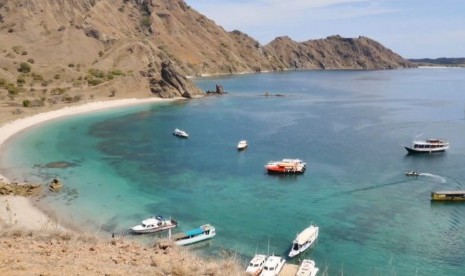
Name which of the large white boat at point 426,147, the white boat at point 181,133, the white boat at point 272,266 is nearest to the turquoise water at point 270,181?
the white boat at point 181,133

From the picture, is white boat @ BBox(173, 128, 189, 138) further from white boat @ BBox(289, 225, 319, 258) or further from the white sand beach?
white boat @ BBox(289, 225, 319, 258)

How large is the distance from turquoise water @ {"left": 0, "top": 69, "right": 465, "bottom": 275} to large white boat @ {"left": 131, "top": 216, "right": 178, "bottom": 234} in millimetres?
929

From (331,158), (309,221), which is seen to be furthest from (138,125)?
(309,221)

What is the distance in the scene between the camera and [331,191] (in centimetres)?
5744

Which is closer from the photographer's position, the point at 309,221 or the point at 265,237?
the point at 265,237


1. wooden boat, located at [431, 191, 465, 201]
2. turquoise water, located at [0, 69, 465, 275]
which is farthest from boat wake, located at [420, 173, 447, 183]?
wooden boat, located at [431, 191, 465, 201]

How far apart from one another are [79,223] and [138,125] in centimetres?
6246

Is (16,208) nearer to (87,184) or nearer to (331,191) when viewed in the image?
(87,184)

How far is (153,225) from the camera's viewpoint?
44.2 meters

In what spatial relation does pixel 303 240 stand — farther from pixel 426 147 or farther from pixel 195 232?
pixel 426 147

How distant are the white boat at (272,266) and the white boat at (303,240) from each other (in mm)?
3150

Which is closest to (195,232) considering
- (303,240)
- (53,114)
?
(303,240)

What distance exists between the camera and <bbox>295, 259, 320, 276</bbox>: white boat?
113 feet

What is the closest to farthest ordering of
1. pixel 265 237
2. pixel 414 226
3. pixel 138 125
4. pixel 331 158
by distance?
1. pixel 265 237
2. pixel 414 226
3. pixel 331 158
4. pixel 138 125
